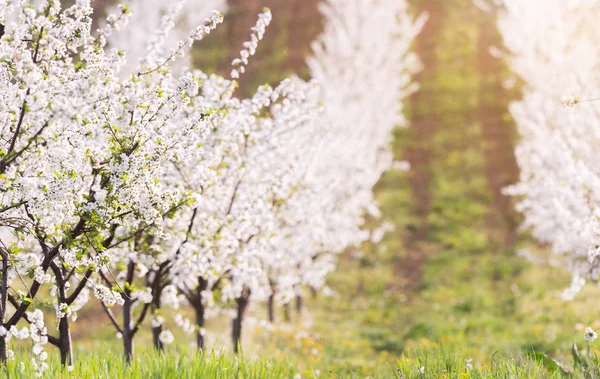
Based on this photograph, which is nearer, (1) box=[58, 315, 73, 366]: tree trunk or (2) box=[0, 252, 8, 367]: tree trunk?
(2) box=[0, 252, 8, 367]: tree trunk

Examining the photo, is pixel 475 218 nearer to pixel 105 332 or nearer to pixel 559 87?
pixel 559 87

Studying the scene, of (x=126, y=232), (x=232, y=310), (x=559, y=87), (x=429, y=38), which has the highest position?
(x=429, y=38)

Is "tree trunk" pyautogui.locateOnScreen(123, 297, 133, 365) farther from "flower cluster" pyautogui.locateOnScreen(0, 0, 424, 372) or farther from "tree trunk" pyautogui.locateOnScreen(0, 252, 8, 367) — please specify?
"tree trunk" pyautogui.locateOnScreen(0, 252, 8, 367)

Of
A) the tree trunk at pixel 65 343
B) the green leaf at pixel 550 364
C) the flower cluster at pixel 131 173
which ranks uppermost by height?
the flower cluster at pixel 131 173

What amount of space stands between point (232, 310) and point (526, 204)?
798 centimetres

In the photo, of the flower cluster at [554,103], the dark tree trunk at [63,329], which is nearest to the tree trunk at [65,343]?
the dark tree trunk at [63,329]

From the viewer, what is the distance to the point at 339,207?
15.8 meters

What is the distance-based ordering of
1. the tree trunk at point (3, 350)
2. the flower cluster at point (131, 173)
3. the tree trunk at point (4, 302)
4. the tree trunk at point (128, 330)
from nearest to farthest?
the flower cluster at point (131, 173) < the tree trunk at point (4, 302) < the tree trunk at point (3, 350) < the tree trunk at point (128, 330)

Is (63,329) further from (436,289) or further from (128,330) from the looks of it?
(436,289)

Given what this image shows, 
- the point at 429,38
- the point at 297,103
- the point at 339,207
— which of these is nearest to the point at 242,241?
the point at 297,103

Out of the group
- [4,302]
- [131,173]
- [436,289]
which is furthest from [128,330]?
[436,289]

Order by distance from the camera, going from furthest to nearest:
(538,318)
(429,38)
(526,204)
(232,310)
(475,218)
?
(429,38)
(475,218)
(526,204)
(538,318)
(232,310)

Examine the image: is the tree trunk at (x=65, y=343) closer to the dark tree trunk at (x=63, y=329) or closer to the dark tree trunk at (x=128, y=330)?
the dark tree trunk at (x=63, y=329)

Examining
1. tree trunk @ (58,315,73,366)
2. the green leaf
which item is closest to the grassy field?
the green leaf
